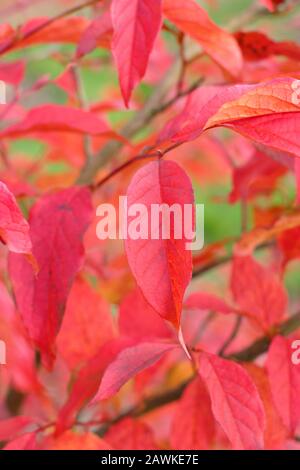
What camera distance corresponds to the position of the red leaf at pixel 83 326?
72 centimetres

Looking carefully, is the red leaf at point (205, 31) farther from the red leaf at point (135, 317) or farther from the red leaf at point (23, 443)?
the red leaf at point (23, 443)

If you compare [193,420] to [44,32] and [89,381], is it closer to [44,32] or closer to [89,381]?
[89,381]

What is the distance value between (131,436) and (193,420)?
7 centimetres

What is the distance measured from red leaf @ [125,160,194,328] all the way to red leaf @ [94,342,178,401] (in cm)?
7

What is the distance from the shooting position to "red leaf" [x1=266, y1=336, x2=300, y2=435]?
58 cm

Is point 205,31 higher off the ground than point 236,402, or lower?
higher

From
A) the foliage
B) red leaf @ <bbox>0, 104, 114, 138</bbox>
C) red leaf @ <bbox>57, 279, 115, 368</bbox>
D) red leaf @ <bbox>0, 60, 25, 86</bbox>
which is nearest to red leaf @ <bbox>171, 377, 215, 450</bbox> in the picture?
the foliage

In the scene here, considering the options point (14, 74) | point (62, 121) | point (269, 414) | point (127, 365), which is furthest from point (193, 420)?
point (14, 74)

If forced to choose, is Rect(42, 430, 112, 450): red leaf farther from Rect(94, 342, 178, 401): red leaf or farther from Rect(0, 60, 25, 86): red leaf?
Rect(0, 60, 25, 86): red leaf

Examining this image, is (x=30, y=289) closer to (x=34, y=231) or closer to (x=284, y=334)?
(x=34, y=231)

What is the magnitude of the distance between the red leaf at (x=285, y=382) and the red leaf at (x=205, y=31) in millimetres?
231

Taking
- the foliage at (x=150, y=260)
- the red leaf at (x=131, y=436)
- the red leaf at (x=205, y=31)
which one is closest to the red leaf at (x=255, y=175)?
the foliage at (x=150, y=260)

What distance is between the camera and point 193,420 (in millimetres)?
674
